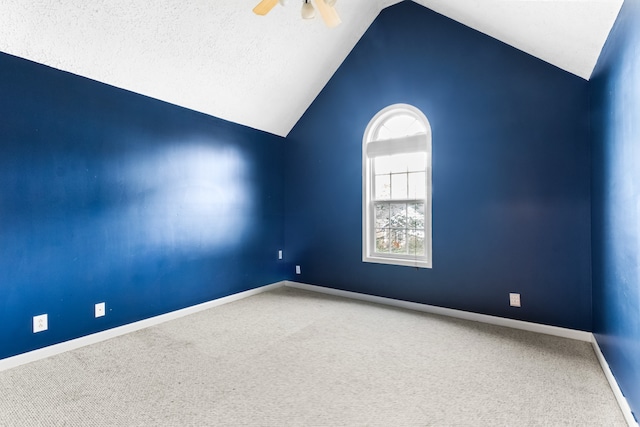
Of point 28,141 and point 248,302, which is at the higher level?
point 28,141

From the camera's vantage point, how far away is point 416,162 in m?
3.69

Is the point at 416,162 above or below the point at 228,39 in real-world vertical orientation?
below

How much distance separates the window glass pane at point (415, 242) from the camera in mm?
3668

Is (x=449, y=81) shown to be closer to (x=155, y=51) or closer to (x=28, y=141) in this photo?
(x=155, y=51)

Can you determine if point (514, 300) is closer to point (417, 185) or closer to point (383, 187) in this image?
point (417, 185)

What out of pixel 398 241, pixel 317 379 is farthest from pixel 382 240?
pixel 317 379

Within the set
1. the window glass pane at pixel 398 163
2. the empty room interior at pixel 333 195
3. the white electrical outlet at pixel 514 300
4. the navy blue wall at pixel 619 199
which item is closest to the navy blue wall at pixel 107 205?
the empty room interior at pixel 333 195

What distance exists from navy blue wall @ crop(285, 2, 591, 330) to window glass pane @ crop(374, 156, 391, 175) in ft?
0.83

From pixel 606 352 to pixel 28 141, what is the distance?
14.7 ft

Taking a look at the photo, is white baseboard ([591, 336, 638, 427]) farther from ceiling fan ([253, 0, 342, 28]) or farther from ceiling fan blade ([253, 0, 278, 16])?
ceiling fan blade ([253, 0, 278, 16])

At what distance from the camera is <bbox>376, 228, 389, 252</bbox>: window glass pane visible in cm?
396

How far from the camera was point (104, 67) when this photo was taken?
2.71 metres

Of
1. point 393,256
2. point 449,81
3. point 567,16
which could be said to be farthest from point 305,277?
point 567,16

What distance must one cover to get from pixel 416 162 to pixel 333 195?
117 centimetres
